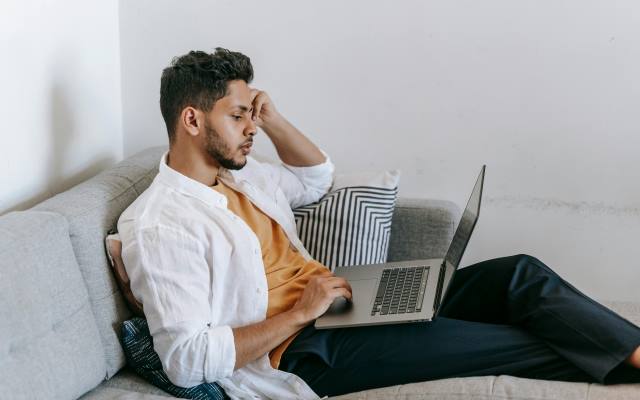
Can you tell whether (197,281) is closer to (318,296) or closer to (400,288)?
(318,296)

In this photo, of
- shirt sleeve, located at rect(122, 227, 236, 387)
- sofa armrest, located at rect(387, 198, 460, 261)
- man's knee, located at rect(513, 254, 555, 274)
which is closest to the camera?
shirt sleeve, located at rect(122, 227, 236, 387)

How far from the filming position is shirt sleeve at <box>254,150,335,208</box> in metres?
2.48

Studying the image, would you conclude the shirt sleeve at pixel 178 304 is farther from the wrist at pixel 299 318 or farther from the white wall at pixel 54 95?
the white wall at pixel 54 95

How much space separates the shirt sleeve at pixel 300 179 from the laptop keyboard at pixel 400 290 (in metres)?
0.34

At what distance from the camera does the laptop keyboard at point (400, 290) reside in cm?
208

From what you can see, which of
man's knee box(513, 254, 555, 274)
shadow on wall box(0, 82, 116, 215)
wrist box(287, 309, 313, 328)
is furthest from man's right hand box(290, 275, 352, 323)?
shadow on wall box(0, 82, 116, 215)

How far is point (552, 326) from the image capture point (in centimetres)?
201

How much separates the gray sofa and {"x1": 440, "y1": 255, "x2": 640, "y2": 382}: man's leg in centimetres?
8

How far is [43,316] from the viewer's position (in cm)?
174

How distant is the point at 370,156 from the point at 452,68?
1.23ft

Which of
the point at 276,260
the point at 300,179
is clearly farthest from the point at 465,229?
the point at 300,179

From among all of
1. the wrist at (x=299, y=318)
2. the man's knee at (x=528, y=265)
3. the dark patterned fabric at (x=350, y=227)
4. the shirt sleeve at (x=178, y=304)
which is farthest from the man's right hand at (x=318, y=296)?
the man's knee at (x=528, y=265)

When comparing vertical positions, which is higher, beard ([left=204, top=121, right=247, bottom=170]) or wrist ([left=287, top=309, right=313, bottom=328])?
beard ([left=204, top=121, right=247, bottom=170])

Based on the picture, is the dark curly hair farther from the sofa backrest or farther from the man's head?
the sofa backrest
